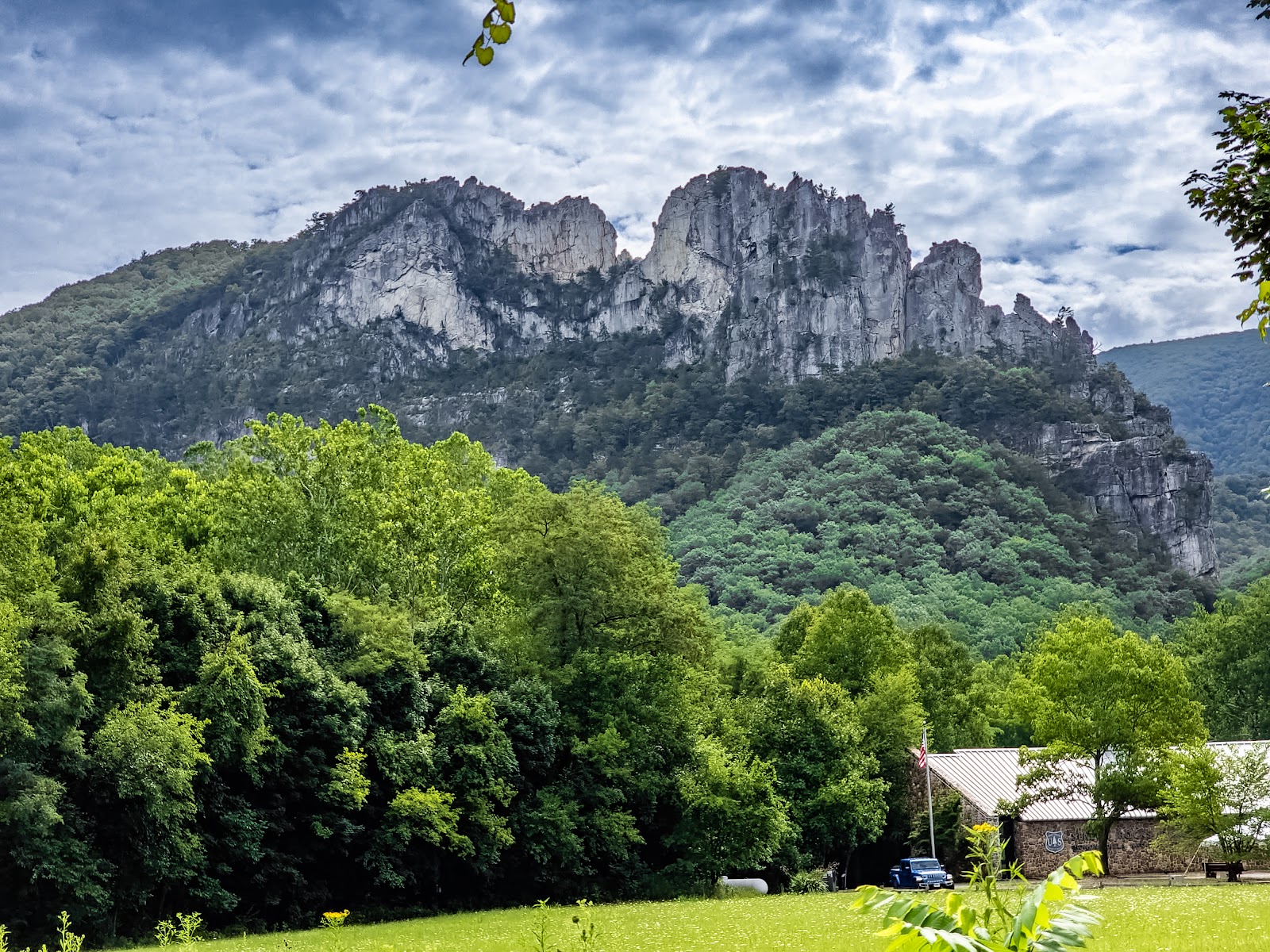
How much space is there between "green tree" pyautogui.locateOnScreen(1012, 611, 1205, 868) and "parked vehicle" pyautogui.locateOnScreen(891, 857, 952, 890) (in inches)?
196

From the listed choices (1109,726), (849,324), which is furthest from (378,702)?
(849,324)

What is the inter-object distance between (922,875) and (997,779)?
10.5 m

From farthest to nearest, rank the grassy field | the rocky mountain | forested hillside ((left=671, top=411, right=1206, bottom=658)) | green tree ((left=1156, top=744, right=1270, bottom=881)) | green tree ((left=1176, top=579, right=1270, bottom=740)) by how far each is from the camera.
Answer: the rocky mountain, forested hillside ((left=671, top=411, right=1206, bottom=658)), green tree ((left=1176, top=579, right=1270, bottom=740)), green tree ((left=1156, top=744, right=1270, bottom=881)), the grassy field

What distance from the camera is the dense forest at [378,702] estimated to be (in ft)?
91.4

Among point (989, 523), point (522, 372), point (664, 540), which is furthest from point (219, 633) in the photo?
point (522, 372)

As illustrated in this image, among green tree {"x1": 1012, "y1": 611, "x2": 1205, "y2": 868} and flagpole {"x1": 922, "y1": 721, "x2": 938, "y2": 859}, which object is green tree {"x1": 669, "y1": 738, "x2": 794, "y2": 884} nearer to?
flagpole {"x1": 922, "y1": 721, "x2": 938, "y2": 859}

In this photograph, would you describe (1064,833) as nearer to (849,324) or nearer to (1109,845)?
(1109,845)

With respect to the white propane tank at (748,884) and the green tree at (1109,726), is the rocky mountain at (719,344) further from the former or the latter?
the white propane tank at (748,884)

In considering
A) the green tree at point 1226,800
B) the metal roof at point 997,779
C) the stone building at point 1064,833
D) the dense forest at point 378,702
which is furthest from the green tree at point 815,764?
the green tree at point 1226,800

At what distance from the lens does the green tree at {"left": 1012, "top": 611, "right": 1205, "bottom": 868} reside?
4269cm

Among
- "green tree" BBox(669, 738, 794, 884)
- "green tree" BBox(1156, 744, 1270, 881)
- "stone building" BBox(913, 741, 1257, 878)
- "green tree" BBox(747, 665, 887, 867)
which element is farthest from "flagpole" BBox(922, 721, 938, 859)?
"green tree" BBox(1156, 744, 1270, 881)

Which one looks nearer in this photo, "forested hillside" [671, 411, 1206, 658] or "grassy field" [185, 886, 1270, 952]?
"grassy field" [185, 886, 1270, 952]

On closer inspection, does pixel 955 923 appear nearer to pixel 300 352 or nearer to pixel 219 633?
pixel 219 633

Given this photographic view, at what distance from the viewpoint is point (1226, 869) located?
3778cm
